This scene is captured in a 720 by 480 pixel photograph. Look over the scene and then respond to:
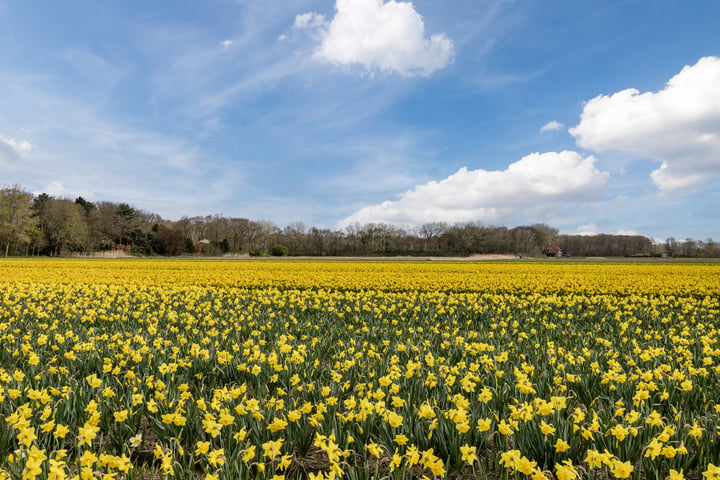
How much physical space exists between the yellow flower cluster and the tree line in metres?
63.2

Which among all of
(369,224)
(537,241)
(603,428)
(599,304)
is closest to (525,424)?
(603,428)

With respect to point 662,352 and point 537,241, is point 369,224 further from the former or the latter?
point 662,352

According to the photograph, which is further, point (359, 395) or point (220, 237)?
point (220, 237)

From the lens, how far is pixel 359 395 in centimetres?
394

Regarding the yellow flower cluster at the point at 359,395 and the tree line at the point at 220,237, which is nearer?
the yellow flower cluster at the point at 359,395

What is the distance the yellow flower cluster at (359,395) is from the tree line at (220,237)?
207ft

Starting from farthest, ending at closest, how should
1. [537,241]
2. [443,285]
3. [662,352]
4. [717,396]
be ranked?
[537,241]
[443,285]
[662,352]
[717,396]

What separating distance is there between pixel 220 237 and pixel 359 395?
94.6 meters

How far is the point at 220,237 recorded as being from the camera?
92.8 metres

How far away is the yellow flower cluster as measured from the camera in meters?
2.95

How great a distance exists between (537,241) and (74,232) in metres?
105

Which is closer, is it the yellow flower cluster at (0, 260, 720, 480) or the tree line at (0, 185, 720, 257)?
the yellow flower cluster at (0, 260, 720, 480)

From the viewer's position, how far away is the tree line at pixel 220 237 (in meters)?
65.2

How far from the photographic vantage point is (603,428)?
3.36 m
